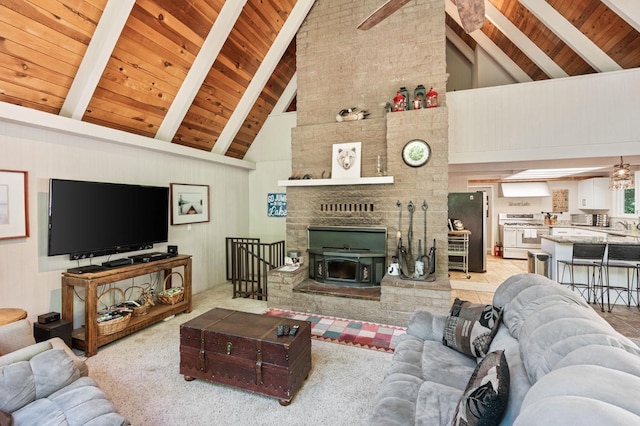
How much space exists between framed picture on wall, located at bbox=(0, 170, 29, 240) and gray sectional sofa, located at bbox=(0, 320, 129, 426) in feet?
4.84

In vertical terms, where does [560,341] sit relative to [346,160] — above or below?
below

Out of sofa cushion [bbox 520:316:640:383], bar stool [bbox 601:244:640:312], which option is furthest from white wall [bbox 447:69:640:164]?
sofa cushion [bbox 520:316:640:383]

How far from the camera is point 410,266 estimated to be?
4391 millimetres

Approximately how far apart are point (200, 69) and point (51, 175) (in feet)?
7.20

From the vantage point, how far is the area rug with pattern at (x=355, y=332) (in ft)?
10.8

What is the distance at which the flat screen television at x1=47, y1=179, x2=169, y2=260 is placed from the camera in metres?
3.10

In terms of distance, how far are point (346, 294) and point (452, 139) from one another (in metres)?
3.10

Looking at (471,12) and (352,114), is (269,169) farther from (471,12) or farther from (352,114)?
(471,12)

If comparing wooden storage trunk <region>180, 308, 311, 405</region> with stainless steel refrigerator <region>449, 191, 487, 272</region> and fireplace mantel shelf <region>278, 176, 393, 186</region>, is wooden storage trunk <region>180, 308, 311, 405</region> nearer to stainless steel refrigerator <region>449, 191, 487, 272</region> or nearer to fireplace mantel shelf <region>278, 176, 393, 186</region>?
fireplace mantel shelf <region>278, 176, 393, 186</region>

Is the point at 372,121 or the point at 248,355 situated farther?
the point at 372,121

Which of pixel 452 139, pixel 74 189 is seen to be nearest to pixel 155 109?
pixel 74 189

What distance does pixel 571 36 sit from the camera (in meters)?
4.08

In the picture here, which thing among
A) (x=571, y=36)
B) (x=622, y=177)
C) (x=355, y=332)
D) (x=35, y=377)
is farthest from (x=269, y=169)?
Result: (x=622, y=177)

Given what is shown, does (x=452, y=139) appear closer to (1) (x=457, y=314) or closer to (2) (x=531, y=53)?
(2) (x=531, y=53)
